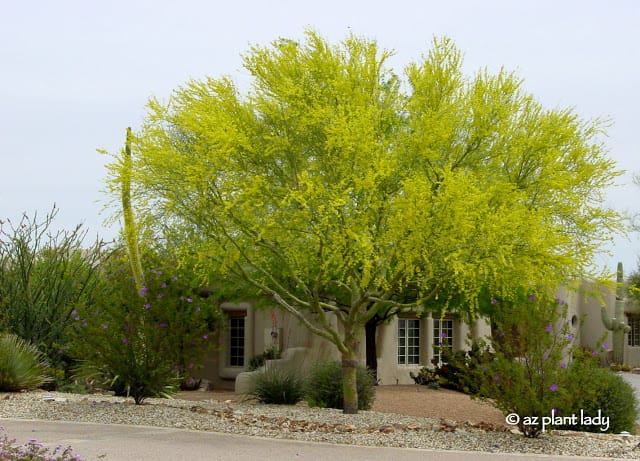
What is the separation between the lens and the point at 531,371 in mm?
12180

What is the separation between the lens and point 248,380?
21.3m

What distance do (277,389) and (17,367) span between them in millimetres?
4953

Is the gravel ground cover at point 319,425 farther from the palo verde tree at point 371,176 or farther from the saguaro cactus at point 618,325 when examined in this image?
the saguaro cactus at point 618,325

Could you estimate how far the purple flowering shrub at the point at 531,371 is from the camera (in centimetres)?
1200

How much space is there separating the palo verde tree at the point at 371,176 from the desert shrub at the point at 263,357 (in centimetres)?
971

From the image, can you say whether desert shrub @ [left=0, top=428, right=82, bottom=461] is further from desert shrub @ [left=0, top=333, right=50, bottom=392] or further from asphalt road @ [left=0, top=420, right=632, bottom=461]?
desert shrub @ [left=0, top=333, right=50, bottom=392]

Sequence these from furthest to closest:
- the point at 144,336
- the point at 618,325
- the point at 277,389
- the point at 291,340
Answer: the point at 618,325 < the point at 291,340 < the point at 277,389 < the point at 144,336

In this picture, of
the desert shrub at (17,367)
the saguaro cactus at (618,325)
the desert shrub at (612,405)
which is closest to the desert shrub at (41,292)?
the desert shrub at (17,367)

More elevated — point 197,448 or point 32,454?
point 32,454

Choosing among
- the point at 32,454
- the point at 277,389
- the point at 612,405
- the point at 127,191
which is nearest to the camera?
the point at 32,454

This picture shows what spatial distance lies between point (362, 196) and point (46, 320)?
31.5ft

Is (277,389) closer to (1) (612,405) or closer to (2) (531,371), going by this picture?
(1) (612,405)

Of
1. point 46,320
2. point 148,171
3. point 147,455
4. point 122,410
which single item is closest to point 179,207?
point 148,171

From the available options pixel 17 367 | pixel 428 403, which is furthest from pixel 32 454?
pixel 428 403
